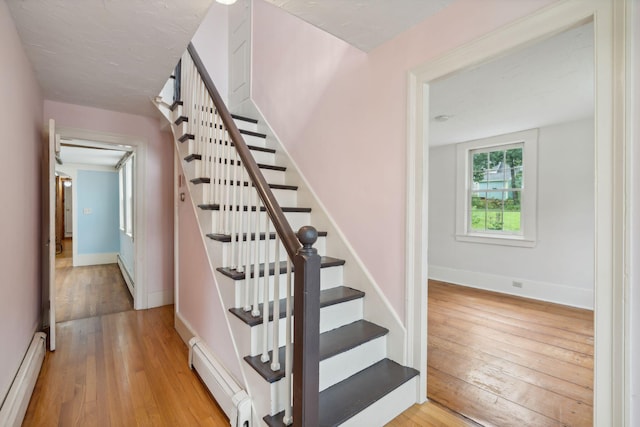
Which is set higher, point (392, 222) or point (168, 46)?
point (168, 46)

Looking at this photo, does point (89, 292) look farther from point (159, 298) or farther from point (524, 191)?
point (524, 191)

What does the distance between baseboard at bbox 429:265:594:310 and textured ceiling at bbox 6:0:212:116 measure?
14.6 ft

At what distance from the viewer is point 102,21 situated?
169 centimetres

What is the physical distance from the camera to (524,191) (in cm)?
386

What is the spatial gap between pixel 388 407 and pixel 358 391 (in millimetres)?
186

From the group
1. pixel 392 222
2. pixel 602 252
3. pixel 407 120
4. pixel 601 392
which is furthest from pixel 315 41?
pixel 601 392

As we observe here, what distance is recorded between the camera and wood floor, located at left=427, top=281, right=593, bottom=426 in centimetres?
167

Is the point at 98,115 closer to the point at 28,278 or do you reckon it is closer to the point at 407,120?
the point at 28,278

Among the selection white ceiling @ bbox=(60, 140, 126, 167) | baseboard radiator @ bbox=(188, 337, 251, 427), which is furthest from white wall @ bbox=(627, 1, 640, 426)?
white ceiling @ bbox=(60, 140, 126, 167)

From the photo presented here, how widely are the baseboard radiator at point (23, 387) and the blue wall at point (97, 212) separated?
481 cm

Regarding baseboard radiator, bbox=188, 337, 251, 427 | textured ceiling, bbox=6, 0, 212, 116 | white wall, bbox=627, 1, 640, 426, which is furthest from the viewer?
textured ceiling, bbox=6, 0, 212, 116

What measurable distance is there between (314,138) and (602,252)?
199 cm

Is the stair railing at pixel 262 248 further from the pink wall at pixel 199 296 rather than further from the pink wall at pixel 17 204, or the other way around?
the pink wall at pixel 17 204

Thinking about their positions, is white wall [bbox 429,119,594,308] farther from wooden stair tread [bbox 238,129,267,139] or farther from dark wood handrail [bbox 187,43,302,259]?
dark wood handrail [bbox 187,43,302,259]
